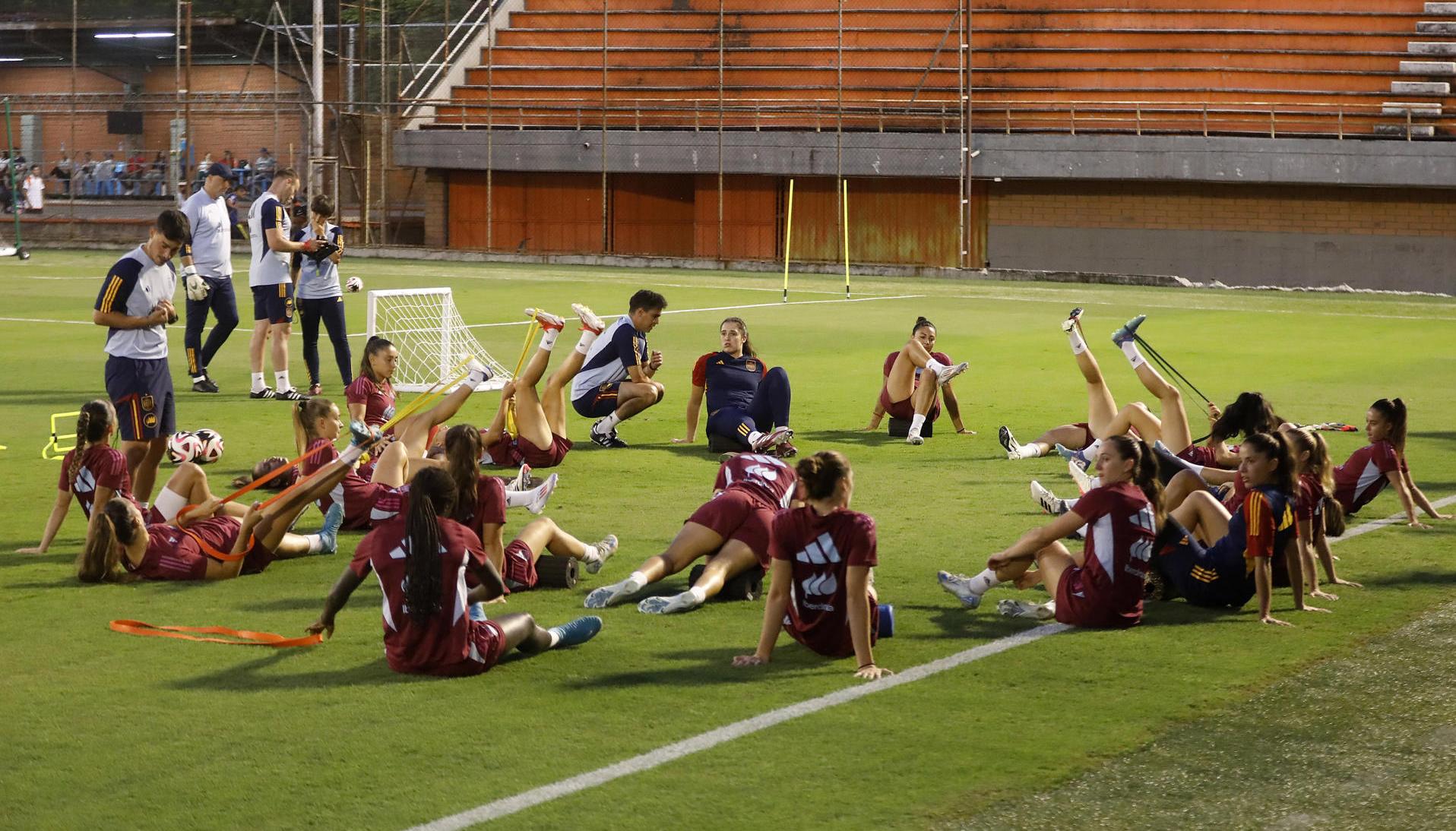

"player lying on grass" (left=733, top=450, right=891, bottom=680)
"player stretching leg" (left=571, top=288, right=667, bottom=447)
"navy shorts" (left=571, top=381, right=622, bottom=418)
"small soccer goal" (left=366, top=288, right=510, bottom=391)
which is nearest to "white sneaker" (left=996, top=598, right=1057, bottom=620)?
"player lying on grass" (left=733, top=450, right=891, bottom=680)

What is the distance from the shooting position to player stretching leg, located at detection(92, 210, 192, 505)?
1089 centimetres

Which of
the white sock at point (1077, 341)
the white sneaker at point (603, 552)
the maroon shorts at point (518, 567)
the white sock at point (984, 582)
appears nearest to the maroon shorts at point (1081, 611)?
the white sock at point (984, 582)

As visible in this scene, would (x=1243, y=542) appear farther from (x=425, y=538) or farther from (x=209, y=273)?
(x=209, y=273)

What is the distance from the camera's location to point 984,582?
8.66 m

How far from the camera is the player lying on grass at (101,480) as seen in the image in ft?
31.8

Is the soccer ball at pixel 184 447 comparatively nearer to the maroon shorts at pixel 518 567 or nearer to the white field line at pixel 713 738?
the maroon shorts at pixel 518 567

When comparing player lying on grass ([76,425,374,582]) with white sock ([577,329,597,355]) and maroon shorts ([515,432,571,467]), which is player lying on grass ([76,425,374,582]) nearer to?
maroon shorts ([515,432,571,467])

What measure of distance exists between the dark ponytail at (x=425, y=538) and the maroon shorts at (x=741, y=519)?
2.04m

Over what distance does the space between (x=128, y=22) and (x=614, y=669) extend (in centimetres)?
5748

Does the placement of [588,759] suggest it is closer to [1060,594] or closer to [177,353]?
[1060,594]

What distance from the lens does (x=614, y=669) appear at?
7.50 meters

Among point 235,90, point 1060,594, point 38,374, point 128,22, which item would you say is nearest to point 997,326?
point 38,374

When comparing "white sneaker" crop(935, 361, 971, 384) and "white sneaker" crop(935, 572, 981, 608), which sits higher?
"white sneaker" crop(935, 361, 971, 384)

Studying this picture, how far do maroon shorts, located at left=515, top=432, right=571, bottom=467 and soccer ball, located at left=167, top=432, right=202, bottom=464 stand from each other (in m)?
2.66
